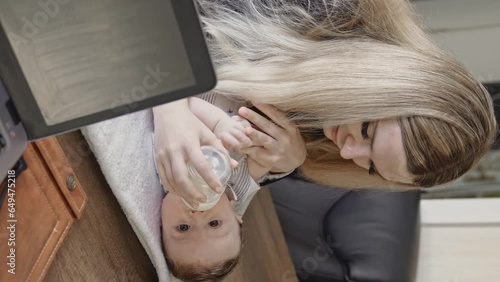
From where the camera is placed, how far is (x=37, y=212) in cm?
77

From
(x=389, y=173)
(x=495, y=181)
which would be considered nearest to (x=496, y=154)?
(x=495, y=181)

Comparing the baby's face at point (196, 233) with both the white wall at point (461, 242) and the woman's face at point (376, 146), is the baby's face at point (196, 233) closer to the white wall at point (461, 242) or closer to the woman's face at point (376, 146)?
the woman's face at point (376, 146)

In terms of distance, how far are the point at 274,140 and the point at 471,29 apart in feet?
4.14

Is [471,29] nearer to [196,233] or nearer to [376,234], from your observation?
[376,234]

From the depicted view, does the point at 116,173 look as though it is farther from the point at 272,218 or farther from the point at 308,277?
the point at 308,277

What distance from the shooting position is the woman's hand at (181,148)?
0.95m

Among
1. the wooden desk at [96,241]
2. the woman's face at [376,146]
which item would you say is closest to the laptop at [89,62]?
the wooden desk at [96,241]

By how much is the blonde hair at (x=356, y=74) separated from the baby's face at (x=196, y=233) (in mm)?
194

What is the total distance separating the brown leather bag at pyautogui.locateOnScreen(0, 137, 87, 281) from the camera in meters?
0.73

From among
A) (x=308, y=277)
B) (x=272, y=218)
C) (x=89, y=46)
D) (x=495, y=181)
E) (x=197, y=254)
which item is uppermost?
(x=89, y=46)

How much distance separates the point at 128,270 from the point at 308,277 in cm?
73

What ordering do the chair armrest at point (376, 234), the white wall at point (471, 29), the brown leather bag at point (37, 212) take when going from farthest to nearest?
1. the white wall at point (471, 29)
2. the chair armrest at point (376, 234)
3. the brown leather bag at point (37, 212)

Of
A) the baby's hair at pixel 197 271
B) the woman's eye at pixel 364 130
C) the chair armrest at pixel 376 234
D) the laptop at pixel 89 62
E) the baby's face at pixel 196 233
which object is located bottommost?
the chair armrest at pixel 376 234

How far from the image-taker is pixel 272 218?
1.52m
